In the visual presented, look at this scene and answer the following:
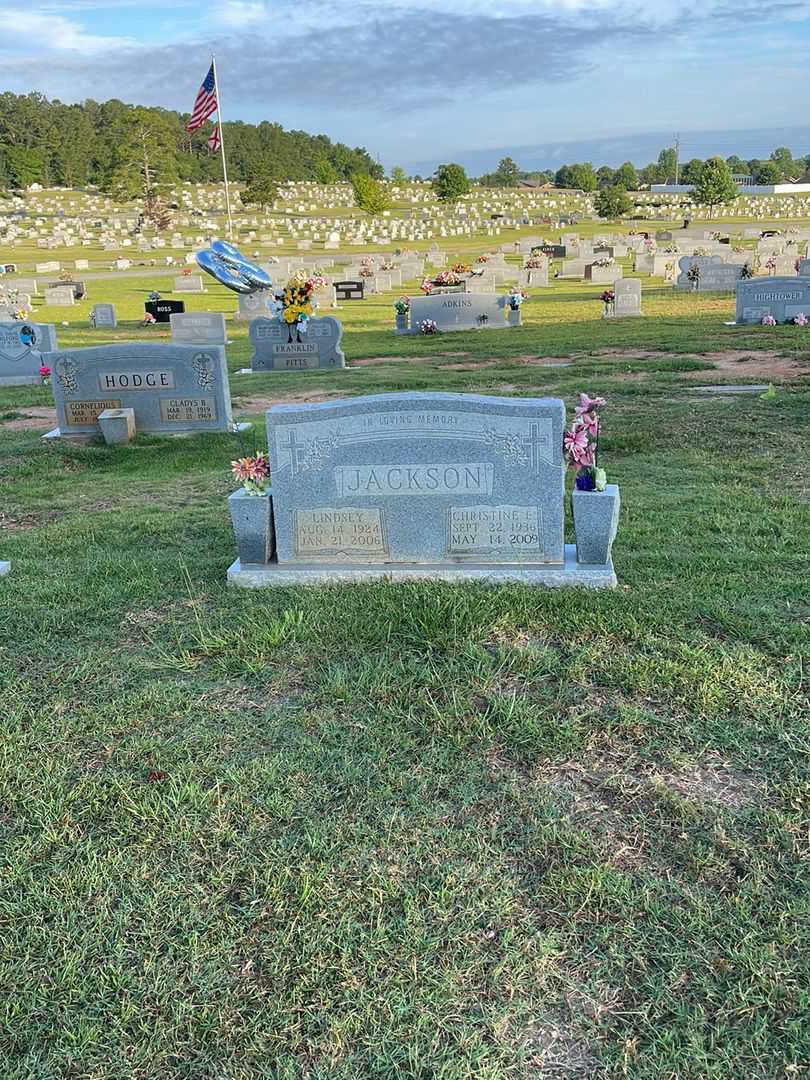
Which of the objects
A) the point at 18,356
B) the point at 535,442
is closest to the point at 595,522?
the point at 535,442

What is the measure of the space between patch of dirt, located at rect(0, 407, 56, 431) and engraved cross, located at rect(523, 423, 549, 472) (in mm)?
8704

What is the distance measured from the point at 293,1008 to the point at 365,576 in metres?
2.97

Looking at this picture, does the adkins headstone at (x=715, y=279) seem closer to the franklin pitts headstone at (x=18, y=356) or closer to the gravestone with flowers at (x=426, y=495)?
the franklin pitts headstone at (x=18, y=356)

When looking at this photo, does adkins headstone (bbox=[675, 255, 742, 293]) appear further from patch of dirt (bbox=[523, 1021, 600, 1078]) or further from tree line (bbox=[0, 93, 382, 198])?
tree line (bbox=[0, 93, 382, 198])

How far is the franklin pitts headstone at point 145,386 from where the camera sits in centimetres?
1069

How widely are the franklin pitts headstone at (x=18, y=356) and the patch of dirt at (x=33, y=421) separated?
3857 millimetres

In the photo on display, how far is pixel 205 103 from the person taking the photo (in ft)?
111

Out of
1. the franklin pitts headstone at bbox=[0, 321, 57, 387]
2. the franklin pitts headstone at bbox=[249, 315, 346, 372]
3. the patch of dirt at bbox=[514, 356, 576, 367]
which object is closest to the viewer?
the patch of dirt at bbox=[514, 356, 576, 367]

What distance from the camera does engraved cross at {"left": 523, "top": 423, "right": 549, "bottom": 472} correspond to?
499cm

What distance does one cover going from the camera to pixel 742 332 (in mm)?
16828

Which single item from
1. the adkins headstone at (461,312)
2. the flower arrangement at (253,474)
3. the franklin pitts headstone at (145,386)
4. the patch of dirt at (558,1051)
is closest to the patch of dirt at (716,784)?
the patch of dirt at (558,1051)

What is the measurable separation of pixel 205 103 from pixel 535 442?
112 ft

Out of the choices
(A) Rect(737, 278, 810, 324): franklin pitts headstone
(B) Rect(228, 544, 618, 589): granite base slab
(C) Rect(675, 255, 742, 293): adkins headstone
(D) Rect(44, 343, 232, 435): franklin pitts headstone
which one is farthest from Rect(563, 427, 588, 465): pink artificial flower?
(C) Rect(675, 255, 742, 293): adkins headstone

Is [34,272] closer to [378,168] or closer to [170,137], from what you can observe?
[170,137]
